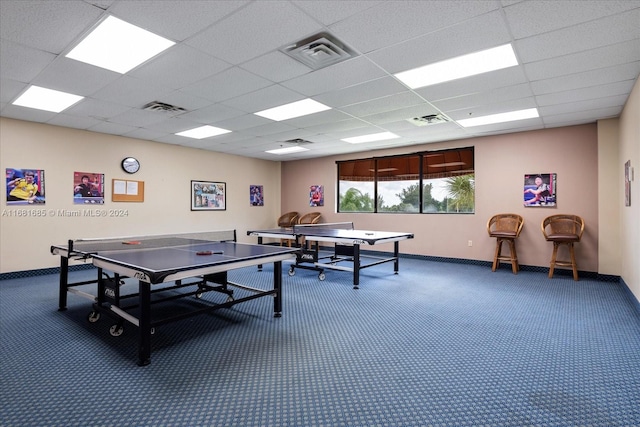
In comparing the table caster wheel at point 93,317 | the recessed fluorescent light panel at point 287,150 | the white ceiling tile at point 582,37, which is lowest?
the table caster wheel at point 93,317

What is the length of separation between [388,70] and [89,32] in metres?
2.92

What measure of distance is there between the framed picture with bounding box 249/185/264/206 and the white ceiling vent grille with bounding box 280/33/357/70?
647 centimetres

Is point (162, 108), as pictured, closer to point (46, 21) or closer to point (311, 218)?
point (46, 21)

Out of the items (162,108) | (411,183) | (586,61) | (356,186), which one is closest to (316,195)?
(356,186)

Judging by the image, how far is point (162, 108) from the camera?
5086mm

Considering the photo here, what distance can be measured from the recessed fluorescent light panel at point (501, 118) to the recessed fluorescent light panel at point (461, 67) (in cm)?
199

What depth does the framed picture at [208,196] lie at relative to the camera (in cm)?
832

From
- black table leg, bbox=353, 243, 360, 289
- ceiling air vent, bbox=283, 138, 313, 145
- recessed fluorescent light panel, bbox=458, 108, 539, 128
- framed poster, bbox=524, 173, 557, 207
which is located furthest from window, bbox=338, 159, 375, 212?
black table leg, bbox=353, 243, 360, 289

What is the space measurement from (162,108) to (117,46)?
199 centimetres

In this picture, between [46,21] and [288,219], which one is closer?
[46,21]

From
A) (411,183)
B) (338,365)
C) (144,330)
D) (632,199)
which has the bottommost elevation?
(338,365)

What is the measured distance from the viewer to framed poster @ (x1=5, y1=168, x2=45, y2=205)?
561 cm

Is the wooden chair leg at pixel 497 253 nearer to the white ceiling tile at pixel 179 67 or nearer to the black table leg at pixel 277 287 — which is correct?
the black table leg at pixel 277 287

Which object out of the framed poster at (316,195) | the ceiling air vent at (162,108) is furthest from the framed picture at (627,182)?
the framed poster at (316,195)
